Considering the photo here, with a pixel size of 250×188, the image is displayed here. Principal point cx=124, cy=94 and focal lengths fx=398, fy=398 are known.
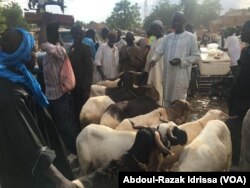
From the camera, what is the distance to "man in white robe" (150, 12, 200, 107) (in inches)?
254

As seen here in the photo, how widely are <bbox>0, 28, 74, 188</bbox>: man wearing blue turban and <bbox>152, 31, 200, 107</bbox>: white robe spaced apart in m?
4.03

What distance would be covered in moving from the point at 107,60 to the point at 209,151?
15.7 feet

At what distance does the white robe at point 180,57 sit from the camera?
6469 millimetres

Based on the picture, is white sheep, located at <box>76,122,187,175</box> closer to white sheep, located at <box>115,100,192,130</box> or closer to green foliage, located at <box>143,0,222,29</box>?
white sheep, located at <box>115,100,192,130</box>

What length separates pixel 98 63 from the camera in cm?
879

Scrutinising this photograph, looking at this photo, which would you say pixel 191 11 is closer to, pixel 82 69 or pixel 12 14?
pixel 12 14

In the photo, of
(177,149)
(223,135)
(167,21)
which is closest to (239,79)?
(223,135)

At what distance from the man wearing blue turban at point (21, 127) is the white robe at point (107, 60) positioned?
19.9ft

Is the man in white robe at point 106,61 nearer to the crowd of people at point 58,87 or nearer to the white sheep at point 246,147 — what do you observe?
the crowd of people at point 58,87

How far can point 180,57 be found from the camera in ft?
21.4

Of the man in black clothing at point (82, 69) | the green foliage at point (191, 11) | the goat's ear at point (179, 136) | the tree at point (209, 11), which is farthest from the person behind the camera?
the tree at point (209, 11)

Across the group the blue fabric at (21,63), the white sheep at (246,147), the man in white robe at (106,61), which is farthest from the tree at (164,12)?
the blue fabric at (21,63)
